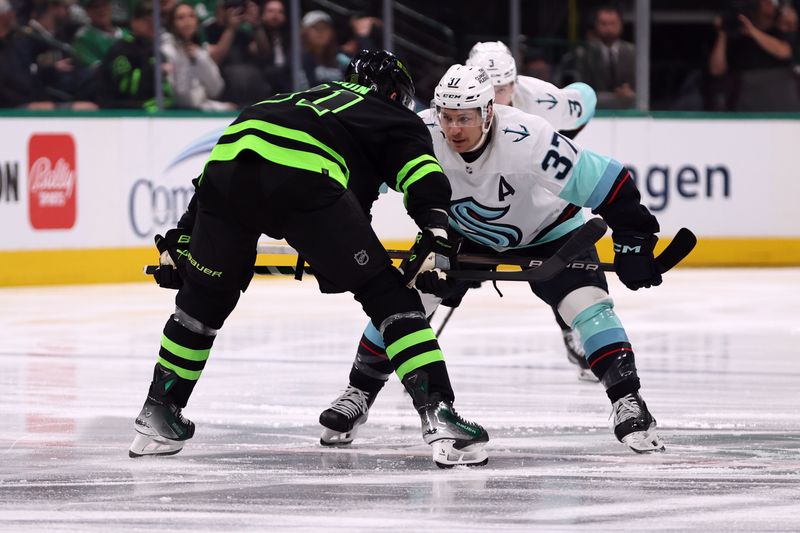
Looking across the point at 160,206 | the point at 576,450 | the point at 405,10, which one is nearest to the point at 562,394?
the point at 576,450

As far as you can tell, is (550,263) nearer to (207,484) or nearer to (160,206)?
(207,484)

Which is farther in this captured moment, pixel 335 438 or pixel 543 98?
pixel 543 98

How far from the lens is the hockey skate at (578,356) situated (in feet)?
19.5

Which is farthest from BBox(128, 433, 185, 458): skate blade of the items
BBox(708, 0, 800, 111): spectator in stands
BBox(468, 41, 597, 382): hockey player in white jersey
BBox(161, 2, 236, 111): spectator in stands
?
BBox(708, 0, 800, 111): spectator in stands

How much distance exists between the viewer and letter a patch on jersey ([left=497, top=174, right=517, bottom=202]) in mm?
4461

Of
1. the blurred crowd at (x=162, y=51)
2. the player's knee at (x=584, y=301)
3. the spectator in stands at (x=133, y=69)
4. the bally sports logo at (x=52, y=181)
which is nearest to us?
the player's knee at (x=584, y=301)

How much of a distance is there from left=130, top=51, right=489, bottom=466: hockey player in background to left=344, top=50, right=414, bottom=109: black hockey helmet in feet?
0.14

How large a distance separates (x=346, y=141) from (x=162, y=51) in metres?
5.97

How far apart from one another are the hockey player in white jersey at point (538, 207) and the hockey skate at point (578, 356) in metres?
1.31

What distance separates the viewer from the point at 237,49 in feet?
33.1

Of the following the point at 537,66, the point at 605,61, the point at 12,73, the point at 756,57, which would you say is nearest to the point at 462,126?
the point at 12,73

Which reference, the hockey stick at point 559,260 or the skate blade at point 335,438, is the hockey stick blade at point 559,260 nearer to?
the hockey stick at point 559,260

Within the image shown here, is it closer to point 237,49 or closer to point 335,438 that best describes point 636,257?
point 335,438

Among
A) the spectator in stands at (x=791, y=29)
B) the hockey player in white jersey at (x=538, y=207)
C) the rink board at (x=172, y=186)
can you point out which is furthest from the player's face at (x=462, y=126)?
the spectator in stands at (x=791, y=29)
